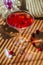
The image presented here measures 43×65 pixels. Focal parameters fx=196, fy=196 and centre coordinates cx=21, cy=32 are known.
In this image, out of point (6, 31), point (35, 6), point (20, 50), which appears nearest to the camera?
point (20, 50)

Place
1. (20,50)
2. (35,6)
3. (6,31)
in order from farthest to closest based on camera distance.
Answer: (35,6) < (6,31) < (20,50)

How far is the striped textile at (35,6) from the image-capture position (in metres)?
1.41

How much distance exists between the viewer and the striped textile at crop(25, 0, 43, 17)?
1.41 meters

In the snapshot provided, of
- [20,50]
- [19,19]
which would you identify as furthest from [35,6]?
[20,50]

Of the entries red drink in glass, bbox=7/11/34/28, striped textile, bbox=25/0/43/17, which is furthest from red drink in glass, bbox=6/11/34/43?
striped textile, bbox=25/0/43/17

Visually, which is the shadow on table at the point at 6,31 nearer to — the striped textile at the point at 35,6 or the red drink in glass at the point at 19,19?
the red drink in glass at the point at 19,19

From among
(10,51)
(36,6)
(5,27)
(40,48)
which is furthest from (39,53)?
(36,6)

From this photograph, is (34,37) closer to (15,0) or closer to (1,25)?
(1,25)

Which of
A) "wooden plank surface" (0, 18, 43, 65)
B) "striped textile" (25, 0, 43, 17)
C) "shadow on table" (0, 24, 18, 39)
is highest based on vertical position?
"striped textile" (25, 0, 43, 17)

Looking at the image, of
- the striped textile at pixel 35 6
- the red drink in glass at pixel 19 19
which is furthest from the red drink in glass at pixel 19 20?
the striped textile at pixel 35 6

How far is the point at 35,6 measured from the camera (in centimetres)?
143

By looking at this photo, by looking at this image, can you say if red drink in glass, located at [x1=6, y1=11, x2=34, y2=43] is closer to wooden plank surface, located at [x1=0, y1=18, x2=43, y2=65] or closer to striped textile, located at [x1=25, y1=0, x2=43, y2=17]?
wooden plank surface, located at [x1=0, y1=18, x2=43, y2=65]

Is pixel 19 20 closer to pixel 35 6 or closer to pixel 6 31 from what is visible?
pixel 6 31

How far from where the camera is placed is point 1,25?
4.24 ft
